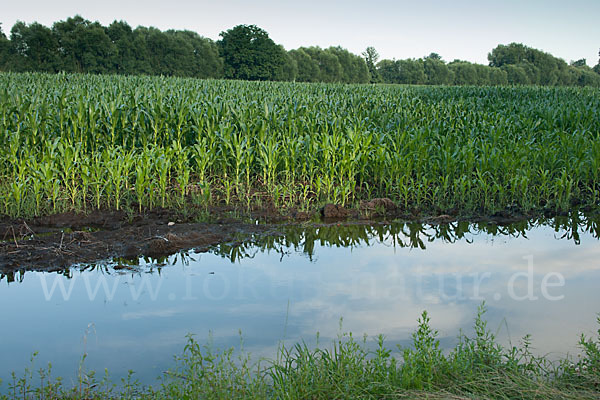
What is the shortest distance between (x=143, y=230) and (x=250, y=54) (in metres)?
62.9

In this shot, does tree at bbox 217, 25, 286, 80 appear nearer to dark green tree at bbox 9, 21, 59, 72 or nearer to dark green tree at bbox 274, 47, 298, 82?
dark green tree at bbox 274, 47, 298, 82

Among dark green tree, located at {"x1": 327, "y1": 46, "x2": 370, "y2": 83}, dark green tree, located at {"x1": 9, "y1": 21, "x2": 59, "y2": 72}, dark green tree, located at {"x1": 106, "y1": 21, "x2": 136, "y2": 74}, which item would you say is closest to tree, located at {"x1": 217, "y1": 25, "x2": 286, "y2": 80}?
dark green tree, located at {"x1": 106, "y1": 21, "x2": 136, "y2": 74}

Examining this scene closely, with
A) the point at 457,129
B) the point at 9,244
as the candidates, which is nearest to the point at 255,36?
the point at 457,129

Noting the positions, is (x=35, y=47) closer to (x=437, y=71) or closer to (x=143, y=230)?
(x=143, y=230)

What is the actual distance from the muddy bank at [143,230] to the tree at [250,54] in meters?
60.7

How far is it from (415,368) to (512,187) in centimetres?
687

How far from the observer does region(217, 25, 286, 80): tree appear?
67938 mm

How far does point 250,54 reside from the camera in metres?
67.9

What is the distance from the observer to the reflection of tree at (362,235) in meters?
7.04

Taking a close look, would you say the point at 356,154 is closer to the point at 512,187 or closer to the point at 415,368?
the point at 512,187

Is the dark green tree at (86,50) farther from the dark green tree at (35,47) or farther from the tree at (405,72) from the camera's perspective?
the tree at (405,72)

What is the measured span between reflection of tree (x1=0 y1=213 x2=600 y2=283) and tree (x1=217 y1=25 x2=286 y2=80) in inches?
2410

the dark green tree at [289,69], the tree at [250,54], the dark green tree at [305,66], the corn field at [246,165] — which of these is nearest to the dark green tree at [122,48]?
the tree at [250,54]

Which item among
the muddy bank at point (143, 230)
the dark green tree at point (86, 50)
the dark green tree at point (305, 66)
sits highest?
the dark green tree at point (305, 66)
